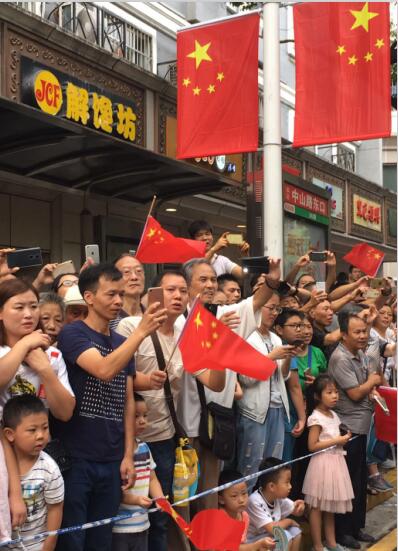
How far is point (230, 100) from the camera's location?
292 inches

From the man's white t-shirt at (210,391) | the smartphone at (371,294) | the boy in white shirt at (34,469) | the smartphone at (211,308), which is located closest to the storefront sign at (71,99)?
the smartphone at (371,294)

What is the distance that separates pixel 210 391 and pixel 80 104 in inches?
233

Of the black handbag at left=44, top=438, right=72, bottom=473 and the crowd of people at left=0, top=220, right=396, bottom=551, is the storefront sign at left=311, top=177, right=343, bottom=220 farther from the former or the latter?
the black handbag at left=44, top=438, right=72, bottom=473

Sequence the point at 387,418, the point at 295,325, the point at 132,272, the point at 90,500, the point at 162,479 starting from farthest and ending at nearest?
the point at 387,418 < the point at 295,325 < the point at 132,272 < the point at 162,479 < the point at 90,500

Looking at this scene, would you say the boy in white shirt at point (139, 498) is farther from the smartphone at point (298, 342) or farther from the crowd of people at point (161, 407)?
the smartphone at point (298, 342)

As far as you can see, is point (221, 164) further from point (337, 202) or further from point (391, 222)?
point (391, 222)

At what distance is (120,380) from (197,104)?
419 centimetres

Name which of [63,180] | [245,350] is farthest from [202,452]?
[63,180]

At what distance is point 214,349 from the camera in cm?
418

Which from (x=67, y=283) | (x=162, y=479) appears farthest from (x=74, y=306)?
(x=162, y=479)

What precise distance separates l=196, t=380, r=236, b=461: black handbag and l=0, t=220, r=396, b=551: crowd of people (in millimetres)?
21

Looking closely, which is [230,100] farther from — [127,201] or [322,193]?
[127,201]

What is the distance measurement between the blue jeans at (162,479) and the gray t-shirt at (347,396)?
2.41 metres

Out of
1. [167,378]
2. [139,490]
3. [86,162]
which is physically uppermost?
[86,162]
